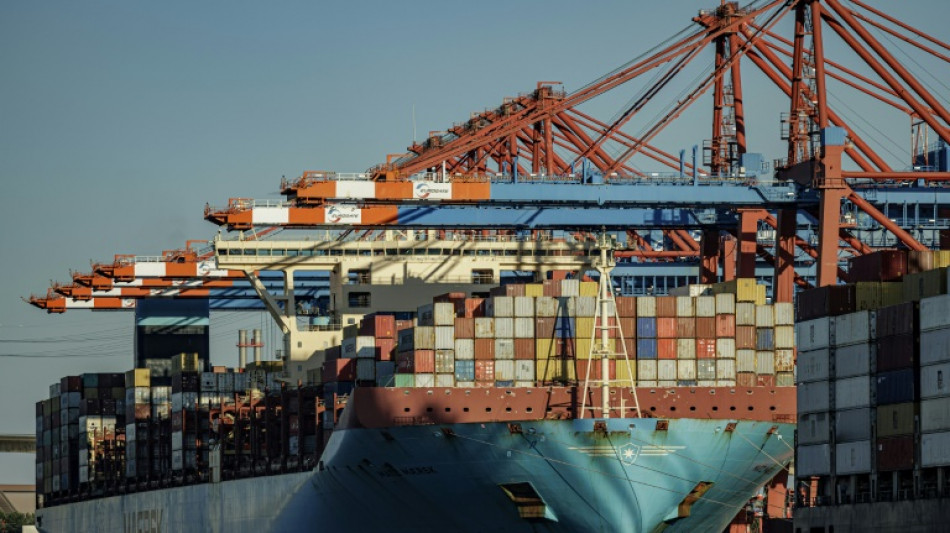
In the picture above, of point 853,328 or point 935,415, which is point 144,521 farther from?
point 935,415

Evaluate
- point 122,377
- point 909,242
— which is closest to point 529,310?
point 909,242

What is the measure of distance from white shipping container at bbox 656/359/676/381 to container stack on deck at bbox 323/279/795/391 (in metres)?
0.03

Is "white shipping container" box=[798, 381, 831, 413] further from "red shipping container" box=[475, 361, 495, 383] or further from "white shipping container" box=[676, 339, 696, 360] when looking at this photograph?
"red shipping container" box=[475, 361, 495, 383]

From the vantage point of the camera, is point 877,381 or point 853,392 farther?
point 853,392

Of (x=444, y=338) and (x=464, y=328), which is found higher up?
(x=464, y=328)

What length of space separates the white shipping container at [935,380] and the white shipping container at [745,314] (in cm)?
916

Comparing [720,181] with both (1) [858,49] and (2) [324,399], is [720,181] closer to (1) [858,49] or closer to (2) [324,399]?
(1) [858,49]

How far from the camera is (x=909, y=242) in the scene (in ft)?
199

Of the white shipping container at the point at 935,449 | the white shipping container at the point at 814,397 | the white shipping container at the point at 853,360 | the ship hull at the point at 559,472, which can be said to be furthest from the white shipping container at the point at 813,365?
the white shipping container at the point at 935,449

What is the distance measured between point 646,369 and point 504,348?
4097 mm

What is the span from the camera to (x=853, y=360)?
49.5 metres

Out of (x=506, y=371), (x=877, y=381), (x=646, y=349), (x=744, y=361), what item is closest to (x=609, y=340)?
(x=646, y=349)

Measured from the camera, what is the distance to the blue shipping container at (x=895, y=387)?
155ft

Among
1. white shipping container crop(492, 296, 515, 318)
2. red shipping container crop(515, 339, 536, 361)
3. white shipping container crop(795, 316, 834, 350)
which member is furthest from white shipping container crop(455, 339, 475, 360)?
white shipping container crop(795, 316, 834, 350)
